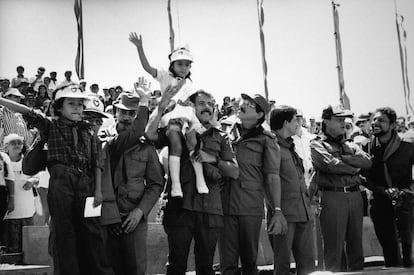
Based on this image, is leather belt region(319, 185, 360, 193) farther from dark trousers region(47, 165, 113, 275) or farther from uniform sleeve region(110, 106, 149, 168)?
dark trousers region(47, 165, 113, 275)

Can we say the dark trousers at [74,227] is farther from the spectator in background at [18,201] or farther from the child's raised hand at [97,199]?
the spectator in background at [18,201]

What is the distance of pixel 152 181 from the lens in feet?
18.7

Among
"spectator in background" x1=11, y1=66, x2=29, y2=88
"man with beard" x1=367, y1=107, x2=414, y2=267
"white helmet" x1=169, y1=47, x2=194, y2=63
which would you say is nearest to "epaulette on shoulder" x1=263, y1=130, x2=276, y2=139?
"white helmet" x1=169, y1=47, x2=194, y2=63

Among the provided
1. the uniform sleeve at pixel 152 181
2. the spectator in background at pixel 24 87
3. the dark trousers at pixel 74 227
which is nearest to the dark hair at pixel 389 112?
the uniform sleeve at pixel 152 181

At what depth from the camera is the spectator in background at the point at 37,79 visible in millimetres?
14093

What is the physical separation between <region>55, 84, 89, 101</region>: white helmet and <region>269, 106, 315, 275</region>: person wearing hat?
2342 millimetres

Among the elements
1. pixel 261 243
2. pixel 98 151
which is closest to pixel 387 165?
pixel 261 243

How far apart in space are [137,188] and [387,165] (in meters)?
3.42

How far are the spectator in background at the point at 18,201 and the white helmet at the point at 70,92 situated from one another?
3.32 metres

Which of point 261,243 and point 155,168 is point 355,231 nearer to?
point 261,243

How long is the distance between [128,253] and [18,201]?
3455 mm

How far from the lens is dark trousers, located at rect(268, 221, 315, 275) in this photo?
625 centimetres

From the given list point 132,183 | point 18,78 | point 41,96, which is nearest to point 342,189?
point 132,183

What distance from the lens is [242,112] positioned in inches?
254
